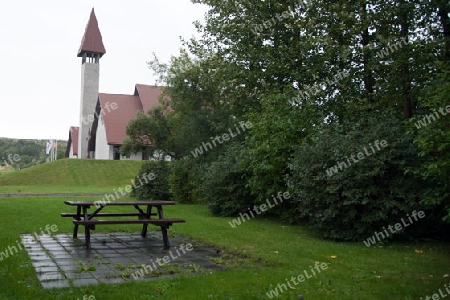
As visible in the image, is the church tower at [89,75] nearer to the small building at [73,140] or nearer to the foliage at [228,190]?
the small building at [73,140]

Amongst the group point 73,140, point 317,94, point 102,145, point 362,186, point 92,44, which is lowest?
point 362,186

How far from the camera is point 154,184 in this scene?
20500mm

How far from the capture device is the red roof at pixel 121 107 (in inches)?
1901

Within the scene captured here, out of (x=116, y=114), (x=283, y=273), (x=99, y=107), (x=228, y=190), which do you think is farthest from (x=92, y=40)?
(x=283, y=273)

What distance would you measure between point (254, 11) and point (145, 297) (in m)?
15.6

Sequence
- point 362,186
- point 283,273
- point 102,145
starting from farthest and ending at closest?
point 102,145, point 362,186, point 283,273

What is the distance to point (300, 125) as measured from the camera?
1317 cm

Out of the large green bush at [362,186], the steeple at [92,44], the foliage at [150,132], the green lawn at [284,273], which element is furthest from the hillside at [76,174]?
the large green bush at [362,186]

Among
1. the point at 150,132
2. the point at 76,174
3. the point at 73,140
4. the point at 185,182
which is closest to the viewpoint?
the point at 185,182

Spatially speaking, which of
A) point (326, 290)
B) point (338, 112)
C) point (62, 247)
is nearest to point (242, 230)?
point (62, 247)

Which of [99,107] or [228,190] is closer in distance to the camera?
[228,190]

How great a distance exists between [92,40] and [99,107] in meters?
9.05

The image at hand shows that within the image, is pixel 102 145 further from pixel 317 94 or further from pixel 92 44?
pixel 317 94

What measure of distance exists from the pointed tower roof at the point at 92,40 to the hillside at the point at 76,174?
15.5m
